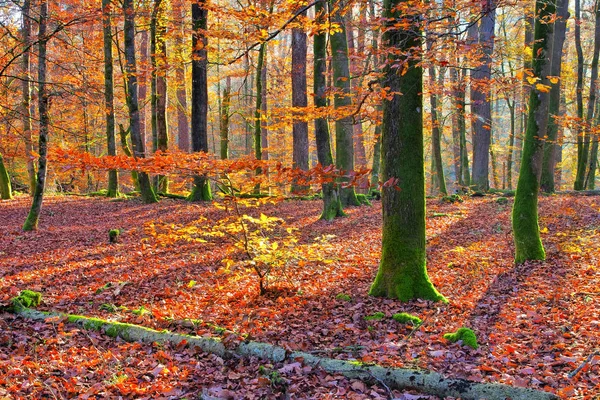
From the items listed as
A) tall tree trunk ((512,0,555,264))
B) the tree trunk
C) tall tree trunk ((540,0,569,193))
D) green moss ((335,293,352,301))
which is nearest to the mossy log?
green moss ((335,293,352,301))

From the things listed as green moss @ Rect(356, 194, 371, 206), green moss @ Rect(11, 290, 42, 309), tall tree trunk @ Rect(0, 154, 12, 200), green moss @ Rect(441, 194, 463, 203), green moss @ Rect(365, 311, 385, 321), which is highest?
tall tree trunk @ Rect(0, 154, 12, 200)

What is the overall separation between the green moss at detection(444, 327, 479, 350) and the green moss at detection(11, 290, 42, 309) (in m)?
5.50

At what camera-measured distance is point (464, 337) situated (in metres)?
4.77

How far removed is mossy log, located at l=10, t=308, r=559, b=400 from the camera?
354 centimetres

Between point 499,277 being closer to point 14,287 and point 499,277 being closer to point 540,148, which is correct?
point 540,148

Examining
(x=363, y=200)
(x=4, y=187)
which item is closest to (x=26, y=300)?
(x=363, y=200)

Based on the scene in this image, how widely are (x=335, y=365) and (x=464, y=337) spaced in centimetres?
161

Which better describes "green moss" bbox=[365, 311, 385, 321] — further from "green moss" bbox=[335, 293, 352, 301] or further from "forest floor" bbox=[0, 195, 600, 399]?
"green moss" bbox=[335, 293, 352, 301]

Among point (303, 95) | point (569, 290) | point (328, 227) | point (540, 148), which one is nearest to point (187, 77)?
point (303, 95)

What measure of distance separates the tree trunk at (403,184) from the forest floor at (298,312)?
1.19 ft

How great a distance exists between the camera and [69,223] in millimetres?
12039

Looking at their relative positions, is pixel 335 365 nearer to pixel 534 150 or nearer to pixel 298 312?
pixel 298 312

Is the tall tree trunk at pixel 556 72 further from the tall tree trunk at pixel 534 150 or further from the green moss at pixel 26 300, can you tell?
the green moss at pixel 26 300

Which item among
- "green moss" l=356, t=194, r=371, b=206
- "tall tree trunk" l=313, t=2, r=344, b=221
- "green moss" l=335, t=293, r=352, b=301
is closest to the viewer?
"green moss" l=335, t=293, r=352, b=301
